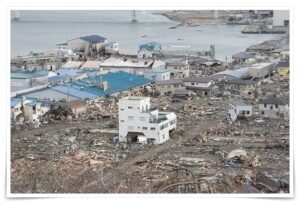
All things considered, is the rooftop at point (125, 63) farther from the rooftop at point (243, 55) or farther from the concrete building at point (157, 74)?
the rooftop at point (243, 55)

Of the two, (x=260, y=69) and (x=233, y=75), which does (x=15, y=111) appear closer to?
(x=233, y=75)

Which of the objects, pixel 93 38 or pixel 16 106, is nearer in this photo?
pixel 16 106

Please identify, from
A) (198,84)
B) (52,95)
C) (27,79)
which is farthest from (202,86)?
(27,79)

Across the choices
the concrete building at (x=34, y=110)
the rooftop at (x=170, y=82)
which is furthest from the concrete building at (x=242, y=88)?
the concrete building at (x=34, y=110)

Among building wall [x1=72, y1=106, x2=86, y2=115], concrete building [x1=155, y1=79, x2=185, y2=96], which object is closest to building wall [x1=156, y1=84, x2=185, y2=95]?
concrete building [x1=155, y1=79, x2=185, y2=96]

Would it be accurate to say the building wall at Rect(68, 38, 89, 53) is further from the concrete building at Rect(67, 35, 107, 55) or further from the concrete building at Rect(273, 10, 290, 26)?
the concrete building at Rect(273, 10, 290, 26)
